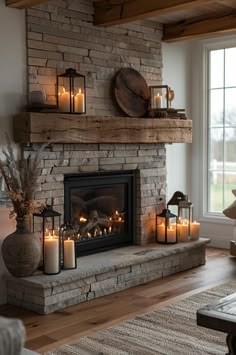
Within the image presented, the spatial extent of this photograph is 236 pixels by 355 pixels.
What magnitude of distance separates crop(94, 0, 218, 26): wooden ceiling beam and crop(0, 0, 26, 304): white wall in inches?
31.2

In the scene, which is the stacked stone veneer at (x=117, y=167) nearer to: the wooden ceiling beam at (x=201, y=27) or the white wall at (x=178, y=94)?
the white wall at (x=178, y=94)

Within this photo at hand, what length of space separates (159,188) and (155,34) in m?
1.58

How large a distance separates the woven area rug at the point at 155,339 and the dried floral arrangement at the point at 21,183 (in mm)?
1064

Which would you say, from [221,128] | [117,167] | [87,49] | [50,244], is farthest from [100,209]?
[221,128]

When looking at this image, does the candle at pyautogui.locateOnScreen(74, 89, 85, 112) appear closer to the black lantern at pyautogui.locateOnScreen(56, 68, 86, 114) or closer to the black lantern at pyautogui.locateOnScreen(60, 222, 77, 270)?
the black lantern at pyautogui.locateOnScreen(56, 68, 86, 114)

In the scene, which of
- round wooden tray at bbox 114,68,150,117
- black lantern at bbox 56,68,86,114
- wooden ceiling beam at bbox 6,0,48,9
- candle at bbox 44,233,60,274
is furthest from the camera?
round wooden tray at bbox 114,68,150,117

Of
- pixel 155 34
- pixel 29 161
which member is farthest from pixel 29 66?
pixel 155 34

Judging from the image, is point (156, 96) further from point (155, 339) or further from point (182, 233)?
point (155, 339)

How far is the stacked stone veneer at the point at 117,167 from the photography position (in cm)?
414

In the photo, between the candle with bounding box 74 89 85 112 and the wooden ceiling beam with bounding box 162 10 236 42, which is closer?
the candle with bounding box 74 89 85 112

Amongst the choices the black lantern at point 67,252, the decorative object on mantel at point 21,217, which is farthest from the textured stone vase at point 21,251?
the black lantern at point 67,252

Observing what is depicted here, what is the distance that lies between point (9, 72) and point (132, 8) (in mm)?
1175

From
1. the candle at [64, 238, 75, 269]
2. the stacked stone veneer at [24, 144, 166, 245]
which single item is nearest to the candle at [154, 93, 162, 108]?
the stacked stone veneer at [24, 144, 166, 245]

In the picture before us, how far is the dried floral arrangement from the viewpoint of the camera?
12.1 feet
